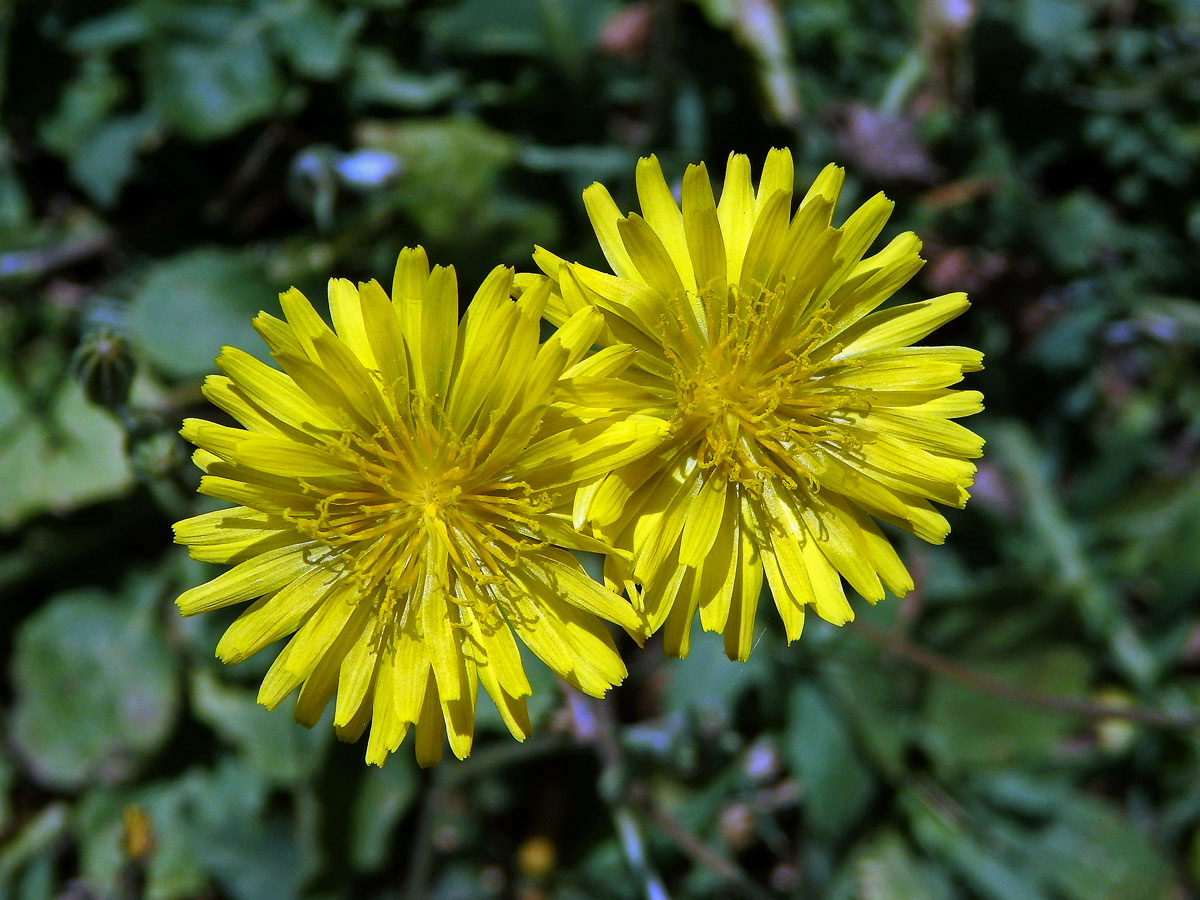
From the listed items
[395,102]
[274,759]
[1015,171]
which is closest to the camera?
[274,759]

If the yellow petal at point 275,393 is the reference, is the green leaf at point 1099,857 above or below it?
below

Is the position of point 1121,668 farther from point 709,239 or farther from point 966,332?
point 709,239

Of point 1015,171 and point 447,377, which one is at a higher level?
point 1015,171

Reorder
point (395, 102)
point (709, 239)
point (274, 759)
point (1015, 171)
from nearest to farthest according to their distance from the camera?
point (709, 239) → point (274, 759) → point (395, 102) → point (1015, 171)

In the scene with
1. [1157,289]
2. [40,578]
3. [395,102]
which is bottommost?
[40,578]

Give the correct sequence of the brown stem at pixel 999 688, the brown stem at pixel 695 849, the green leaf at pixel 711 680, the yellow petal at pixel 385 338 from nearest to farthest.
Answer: the yellow petal at pixel 385 338
the brown stem at pixel 999 688
the brown stem at pixel 695 849
the green leaf at pixel 711 680

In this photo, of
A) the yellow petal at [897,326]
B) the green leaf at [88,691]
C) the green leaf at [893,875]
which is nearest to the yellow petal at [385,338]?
the yellow petal at [897,326]

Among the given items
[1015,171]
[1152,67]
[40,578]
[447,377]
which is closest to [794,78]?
[1015,171]

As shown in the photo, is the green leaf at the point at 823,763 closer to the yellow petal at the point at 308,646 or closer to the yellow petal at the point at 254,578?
the yellow petal at the point at 308,646
